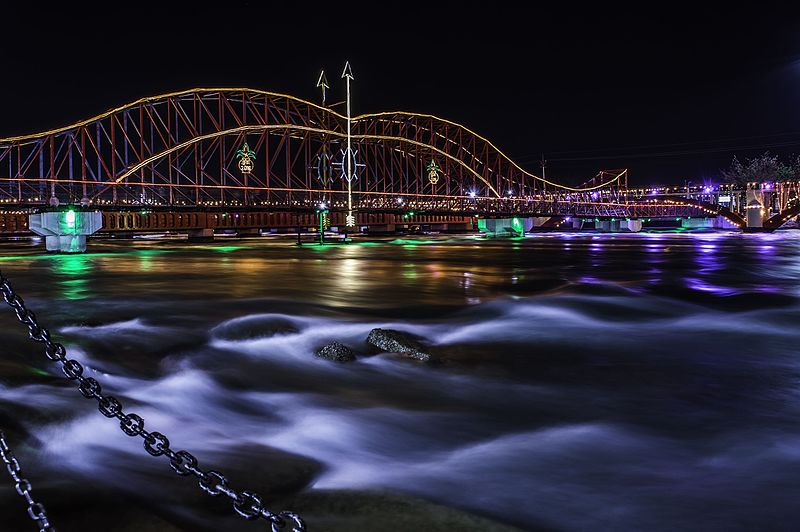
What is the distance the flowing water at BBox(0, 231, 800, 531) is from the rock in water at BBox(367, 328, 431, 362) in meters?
0.25

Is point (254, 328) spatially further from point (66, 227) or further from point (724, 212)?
point (724, 212)

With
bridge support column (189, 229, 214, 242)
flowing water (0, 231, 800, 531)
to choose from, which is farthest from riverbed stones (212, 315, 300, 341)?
bridge support column (189, 229, 214, 242)

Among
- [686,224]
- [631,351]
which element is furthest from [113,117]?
[631,351]

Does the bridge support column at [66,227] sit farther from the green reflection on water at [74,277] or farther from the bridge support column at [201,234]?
the bridge support column at [201,234]

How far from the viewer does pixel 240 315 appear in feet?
35.6

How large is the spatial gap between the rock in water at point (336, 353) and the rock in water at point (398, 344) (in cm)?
43

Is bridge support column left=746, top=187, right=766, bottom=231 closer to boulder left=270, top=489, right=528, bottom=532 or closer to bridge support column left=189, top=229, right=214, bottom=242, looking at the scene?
bridge support column left=189, top=229, right=214, bottom=242

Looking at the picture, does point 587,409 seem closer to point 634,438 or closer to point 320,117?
point 634,438

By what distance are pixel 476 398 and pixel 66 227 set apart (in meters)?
28.6

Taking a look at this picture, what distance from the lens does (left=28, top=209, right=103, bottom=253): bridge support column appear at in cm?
2998

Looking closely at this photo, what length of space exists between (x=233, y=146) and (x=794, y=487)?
102260 millimetres

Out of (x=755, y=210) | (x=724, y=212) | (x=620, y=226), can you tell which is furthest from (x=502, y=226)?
(x=620, y=226)

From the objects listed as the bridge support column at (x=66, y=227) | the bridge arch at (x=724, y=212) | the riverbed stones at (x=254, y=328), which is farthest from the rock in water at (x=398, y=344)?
the bridge arch at (x=724, y=212)

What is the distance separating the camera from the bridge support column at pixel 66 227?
29984mm
